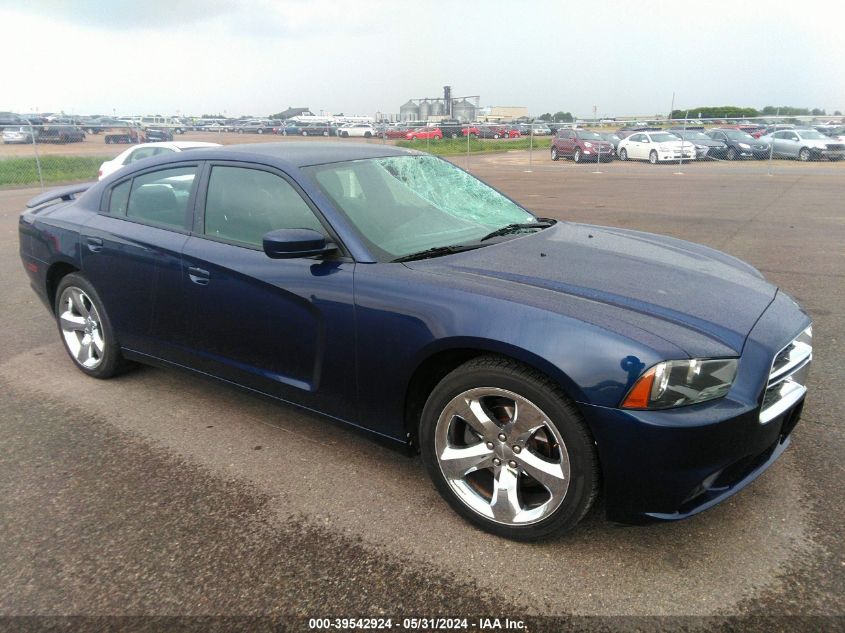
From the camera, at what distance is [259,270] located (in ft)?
10.9

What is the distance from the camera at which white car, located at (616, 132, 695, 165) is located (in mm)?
27188

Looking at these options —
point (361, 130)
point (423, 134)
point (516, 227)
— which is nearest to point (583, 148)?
point (423, 134)

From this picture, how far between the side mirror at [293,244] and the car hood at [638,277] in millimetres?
423

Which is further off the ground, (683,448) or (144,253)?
(144,253)

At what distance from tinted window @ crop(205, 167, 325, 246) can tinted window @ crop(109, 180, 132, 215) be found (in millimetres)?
846

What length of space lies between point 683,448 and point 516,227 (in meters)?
1.76

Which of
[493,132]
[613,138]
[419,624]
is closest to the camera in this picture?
[419,624]

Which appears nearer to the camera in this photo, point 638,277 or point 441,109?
point 638,277

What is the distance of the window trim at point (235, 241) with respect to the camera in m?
3.15

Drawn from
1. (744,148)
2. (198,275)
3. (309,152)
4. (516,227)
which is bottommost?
(744,148)

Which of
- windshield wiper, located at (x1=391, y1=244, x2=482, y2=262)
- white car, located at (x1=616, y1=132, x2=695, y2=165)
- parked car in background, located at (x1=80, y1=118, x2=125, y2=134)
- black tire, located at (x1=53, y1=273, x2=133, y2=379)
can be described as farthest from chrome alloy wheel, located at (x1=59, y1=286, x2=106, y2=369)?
white car, located at (x1=616, y1=132, x2=695, y2=165)

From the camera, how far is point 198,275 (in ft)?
11.8

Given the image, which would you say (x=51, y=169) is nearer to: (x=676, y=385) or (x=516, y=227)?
(x=516, y=227)

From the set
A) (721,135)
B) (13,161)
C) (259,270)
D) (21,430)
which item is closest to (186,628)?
(259,270)
